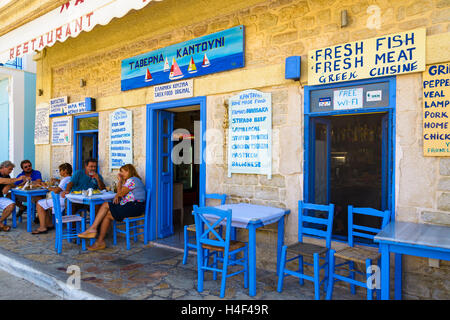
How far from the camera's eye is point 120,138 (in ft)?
21.9

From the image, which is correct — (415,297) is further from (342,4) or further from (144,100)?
(144,100)

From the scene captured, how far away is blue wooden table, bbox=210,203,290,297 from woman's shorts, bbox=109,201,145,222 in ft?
6.72

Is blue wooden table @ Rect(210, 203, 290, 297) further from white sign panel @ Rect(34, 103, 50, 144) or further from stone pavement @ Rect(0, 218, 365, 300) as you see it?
white sign panel @ Rect(34, 103, 50, 144)

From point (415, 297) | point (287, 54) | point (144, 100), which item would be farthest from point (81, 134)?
point (415, 297)

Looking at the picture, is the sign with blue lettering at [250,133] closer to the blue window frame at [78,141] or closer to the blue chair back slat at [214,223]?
the blue chair back slat at [214,223]

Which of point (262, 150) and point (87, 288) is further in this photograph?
point (262, 150)

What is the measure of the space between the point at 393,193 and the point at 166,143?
4.09m

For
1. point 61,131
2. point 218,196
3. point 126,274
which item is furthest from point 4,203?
point 218,196

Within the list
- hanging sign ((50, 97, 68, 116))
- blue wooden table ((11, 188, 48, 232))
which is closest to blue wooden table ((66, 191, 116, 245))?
blue wooden table ((11, 188, 48, 232))

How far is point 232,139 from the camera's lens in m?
4.98

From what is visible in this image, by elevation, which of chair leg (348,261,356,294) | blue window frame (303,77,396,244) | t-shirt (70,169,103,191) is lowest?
chair leg (348,261,356,294)

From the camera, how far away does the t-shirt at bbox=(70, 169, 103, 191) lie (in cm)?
652

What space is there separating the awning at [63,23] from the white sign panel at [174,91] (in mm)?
1385

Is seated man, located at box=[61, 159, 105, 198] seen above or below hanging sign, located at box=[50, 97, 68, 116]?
below
